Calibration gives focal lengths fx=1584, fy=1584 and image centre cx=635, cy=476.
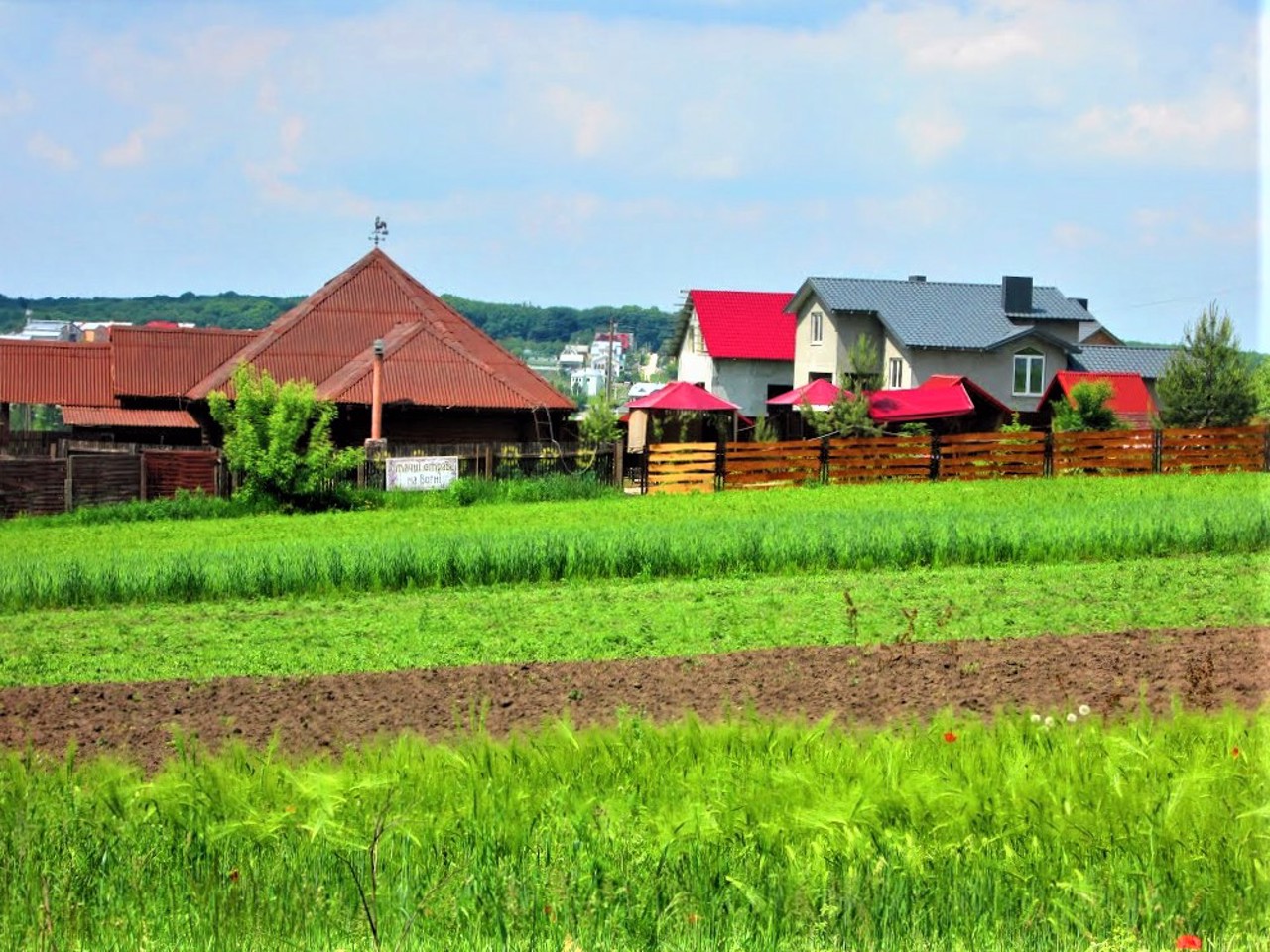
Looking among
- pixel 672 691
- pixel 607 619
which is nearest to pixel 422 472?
pixel 607 619

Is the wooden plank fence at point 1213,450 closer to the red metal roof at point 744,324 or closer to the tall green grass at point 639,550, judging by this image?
the tall green grass at point 639,550

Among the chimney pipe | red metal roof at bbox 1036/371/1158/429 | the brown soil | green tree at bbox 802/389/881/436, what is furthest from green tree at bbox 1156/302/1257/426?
the brown soil

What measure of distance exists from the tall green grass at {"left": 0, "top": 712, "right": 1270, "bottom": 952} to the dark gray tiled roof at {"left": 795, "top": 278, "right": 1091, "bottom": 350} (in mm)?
55388

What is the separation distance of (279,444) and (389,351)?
36.8ft

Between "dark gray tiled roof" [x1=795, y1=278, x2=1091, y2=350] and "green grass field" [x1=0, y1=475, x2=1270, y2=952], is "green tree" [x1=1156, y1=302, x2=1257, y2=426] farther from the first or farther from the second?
"green grass field" [x1=0, y1=475, x2=1270, y2=952]

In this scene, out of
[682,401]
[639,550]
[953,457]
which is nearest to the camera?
[639,550]

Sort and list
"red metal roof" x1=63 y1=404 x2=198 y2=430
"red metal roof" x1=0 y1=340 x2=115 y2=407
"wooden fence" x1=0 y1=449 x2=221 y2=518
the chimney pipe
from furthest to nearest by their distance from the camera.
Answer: "red metal roof" x1=0 y1=340 x2=115 y2=407, "red metal roof" x1=63 y1=404 x2=198 y2=430, the chimney pipe, "wooden fence" x1=0 y1=449 x2=221 y2=518

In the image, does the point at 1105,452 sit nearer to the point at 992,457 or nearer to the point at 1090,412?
the point at 992,457

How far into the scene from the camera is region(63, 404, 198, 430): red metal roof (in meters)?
55.4

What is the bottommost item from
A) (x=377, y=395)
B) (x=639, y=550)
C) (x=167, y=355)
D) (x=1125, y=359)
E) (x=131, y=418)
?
(x=639, y=550)

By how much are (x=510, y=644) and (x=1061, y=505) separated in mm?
16060

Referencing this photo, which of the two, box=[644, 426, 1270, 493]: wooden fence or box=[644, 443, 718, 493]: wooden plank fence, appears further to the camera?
box=[644, 443, 718, 493]: wooden plank fence

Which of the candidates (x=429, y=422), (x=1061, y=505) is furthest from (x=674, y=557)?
(x=429, y=422)

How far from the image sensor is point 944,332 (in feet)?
206
